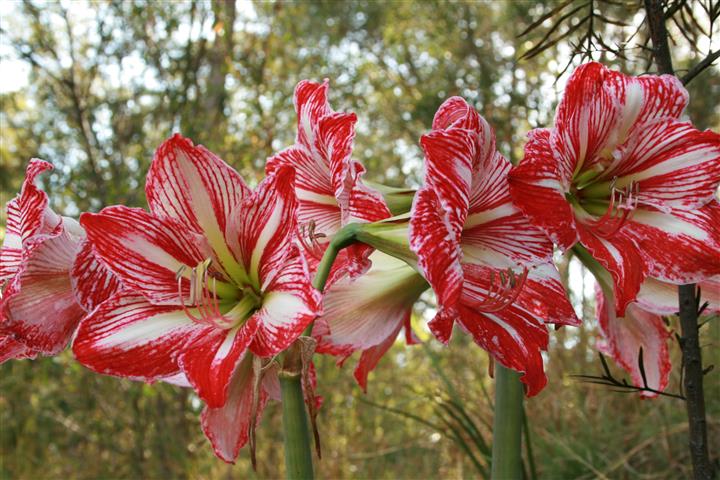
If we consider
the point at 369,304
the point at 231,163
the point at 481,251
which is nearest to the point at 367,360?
the point at 369,304

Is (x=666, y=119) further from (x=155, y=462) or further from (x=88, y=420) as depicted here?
(x=88, y=420)

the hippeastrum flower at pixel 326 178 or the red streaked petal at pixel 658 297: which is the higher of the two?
the hippeastrum flower at pixel 326 178

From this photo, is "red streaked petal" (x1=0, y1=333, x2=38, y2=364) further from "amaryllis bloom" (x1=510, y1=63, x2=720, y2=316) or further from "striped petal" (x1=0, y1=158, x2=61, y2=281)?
"amaryllis bloom" (x1=510, y1=63, x2=720, y2=316)

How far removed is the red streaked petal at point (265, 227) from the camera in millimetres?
580

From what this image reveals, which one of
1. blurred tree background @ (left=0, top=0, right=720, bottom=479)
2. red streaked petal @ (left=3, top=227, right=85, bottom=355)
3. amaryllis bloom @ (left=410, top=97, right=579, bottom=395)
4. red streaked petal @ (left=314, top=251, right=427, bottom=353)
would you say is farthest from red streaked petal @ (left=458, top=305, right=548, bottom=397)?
blurred tree background @ (left=0, top=0, right=720, bottom=479)

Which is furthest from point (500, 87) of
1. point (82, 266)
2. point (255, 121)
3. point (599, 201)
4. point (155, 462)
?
point (82, 266)

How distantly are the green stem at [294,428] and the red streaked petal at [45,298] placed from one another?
21 cm

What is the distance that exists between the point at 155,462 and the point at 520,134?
1.98 metres

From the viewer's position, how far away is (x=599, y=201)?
0.74 metres

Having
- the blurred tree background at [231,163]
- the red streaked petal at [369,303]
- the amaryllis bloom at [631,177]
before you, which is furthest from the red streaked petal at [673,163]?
the blurred tree background at [231,163]

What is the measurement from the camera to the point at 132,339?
57cm

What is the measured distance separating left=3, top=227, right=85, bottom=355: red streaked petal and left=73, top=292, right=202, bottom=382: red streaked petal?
8 cm

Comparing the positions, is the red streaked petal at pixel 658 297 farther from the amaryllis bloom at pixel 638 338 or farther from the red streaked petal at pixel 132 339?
the red streaked petal at pixel 132 339

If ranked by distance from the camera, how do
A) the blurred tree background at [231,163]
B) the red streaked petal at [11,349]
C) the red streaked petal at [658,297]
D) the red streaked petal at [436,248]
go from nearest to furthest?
the red streaked petal at [436,248]
the red streaked petal at [11,349]
the red streaked petal at [658,297]
the blurred tree background at [231,163]
